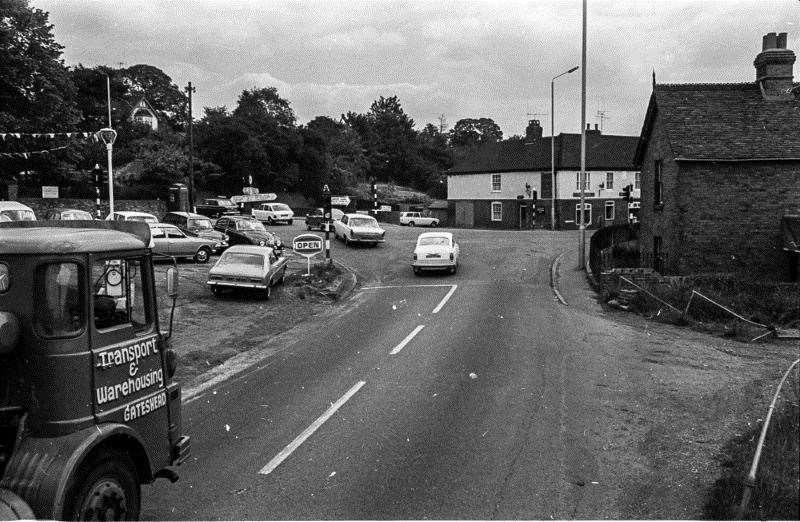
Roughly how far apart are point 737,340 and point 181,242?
21546 mm

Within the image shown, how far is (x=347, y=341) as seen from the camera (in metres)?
15.9

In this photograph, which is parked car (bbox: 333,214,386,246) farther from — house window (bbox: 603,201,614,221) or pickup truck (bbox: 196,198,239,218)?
house window (bbox: 603,201,614,221)

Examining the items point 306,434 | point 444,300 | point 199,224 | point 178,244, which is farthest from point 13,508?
point 199,224

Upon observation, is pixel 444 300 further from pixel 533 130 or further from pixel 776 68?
pixel 533 130

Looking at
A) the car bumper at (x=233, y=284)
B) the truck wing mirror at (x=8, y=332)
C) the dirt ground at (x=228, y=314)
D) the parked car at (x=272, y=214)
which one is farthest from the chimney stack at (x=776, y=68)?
the parked car at (x=272, y=214)

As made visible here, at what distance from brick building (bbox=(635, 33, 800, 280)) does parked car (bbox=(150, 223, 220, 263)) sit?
18.8 metres

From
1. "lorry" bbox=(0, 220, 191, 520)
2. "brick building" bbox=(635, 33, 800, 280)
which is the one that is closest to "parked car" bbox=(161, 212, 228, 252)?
"brick building" bbox=(635, 33, 800, 280)

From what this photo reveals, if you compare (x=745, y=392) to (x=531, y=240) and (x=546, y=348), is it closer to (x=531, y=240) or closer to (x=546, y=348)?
(x=546, y=348)

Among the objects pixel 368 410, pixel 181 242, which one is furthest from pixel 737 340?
pixel 181 242

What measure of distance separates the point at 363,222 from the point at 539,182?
31.6m

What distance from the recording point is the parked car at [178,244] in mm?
28309

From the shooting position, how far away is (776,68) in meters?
26.2

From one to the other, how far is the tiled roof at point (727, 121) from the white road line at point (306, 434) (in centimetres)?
1853

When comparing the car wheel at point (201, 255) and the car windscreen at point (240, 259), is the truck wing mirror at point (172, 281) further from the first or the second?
the car wheel at point (201, 255)
